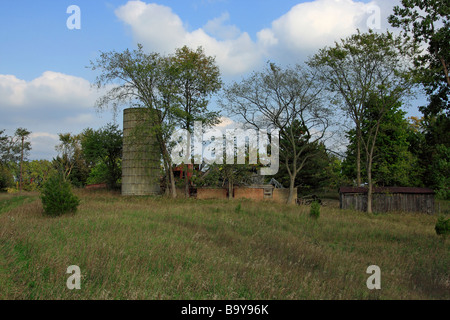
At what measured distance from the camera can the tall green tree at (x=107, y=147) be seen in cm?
3819

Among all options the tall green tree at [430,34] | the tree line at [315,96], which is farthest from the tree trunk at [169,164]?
the tall green tree at [430,34]

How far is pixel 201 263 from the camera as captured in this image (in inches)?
334

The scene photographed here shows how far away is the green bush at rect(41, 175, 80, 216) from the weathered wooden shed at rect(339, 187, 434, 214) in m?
23.2

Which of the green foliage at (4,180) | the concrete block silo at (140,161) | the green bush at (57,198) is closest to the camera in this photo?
the green bush at (57,198)

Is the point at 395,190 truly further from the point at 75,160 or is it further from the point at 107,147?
the point at 75,160

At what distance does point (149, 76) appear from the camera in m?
31.2

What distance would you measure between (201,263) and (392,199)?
27.1m

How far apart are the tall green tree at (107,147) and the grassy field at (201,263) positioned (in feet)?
80.4

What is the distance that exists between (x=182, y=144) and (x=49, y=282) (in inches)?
1019

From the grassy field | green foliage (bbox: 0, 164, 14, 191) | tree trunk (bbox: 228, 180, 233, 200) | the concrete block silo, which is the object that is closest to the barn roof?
tree trunk (bbox: 228, 180, 233, 200)

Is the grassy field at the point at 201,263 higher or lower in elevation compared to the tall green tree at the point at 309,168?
lower

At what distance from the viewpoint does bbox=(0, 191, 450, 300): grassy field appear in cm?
661

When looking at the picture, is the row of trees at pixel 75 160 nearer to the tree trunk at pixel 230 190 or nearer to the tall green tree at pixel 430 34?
the tree trunk at pixel 230 190
